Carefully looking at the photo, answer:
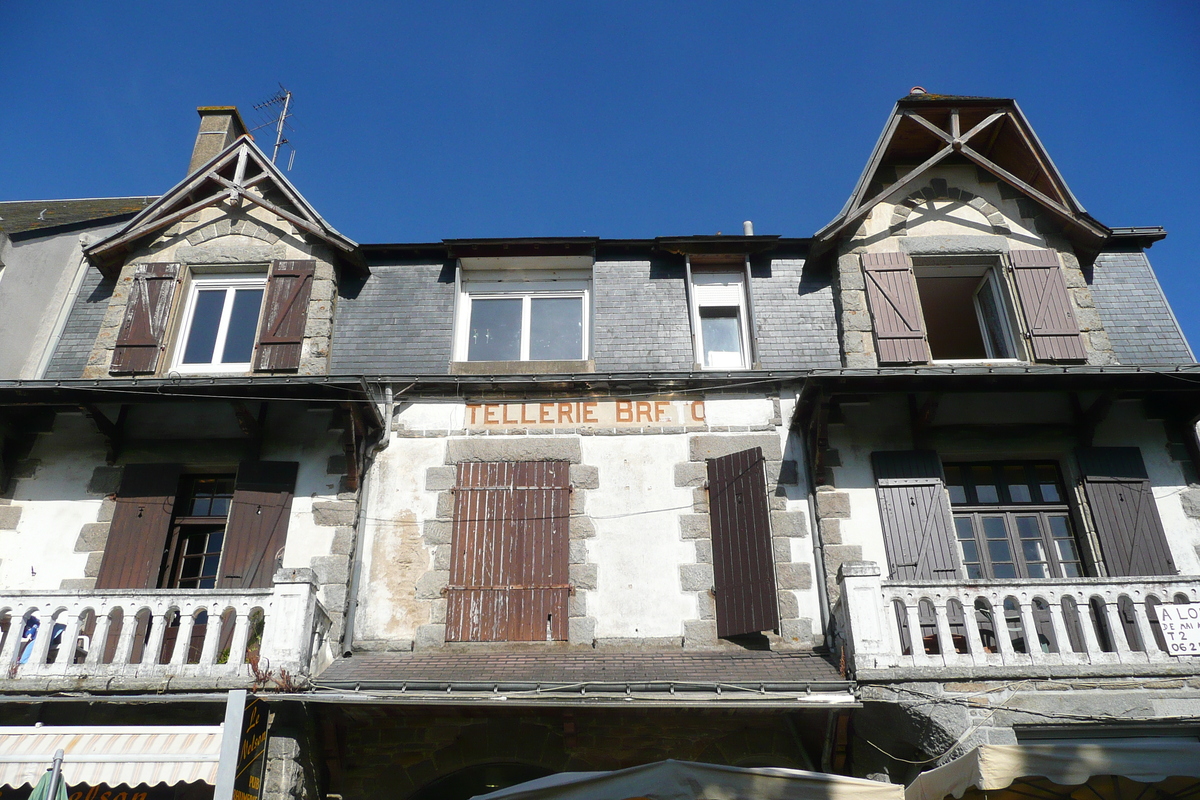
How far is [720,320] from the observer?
32.6ft

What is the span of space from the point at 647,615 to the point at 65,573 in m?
5.60

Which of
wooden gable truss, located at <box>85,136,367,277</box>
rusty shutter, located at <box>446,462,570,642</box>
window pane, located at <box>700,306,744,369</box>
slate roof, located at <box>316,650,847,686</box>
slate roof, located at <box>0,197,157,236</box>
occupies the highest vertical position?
slate roof, located at <box>0,197,157,236</box>

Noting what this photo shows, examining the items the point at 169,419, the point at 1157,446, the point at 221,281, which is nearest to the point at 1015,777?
the point at 1157,446

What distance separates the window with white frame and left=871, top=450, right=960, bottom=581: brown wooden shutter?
195 cm

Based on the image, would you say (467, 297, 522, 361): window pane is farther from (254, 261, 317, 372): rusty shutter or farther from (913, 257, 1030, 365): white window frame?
(913, 257, 1030, 365): white window frame

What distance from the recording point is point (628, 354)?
373 inches

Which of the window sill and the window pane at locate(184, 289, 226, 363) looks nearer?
the window sill

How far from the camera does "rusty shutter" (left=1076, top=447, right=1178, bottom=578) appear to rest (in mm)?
8062

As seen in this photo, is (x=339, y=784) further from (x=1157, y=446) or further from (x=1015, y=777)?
(x=1157, y=446)

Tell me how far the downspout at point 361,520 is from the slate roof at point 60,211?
4876 millimetres

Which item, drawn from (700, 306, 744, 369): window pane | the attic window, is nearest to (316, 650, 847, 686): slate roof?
(700, 306, 744, 369): window pane

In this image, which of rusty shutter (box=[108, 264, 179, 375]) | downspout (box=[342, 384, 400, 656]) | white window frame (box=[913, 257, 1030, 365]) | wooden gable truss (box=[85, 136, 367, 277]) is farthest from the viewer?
wooden gable truss (box=[85, 136, 367, 277])

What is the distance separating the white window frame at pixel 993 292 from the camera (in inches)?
372

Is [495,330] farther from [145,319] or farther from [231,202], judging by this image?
[145,319]
